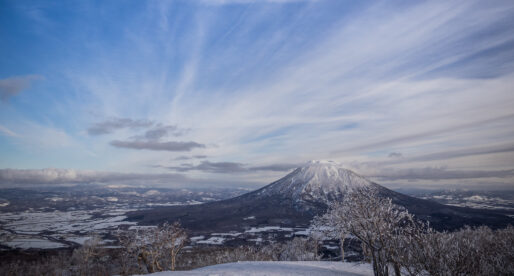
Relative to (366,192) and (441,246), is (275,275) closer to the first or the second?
(366,192)

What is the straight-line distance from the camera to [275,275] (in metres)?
27.5

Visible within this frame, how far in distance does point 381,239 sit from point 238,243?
184 m

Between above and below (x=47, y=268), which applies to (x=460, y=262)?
above

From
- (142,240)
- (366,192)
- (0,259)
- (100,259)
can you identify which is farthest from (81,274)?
(366,192)

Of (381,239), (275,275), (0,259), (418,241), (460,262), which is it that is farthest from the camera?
(0,259)

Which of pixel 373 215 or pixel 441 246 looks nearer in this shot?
pixel 441 246

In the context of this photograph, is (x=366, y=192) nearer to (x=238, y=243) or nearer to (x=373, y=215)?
(x=373, y=215)

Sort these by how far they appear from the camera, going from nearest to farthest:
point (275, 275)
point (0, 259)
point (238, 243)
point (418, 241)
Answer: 1. point (418, 241)
2. point (275, 275)
3. point (0, 259)
4. point (238, 243)

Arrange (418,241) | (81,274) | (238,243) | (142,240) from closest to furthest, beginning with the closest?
(418,241) < (142,240) < (81,274) < (238,243)

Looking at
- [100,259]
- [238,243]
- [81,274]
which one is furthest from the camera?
[238,243]

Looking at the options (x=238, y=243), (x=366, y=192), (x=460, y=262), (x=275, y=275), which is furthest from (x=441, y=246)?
(x=238, y=243)

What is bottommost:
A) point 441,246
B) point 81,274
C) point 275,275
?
point 81,274

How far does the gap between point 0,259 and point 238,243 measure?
498ft

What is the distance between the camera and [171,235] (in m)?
41.8
